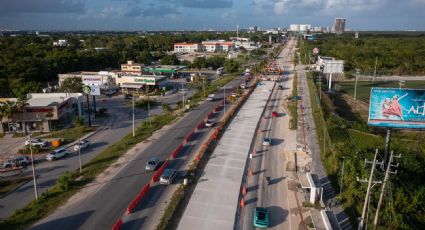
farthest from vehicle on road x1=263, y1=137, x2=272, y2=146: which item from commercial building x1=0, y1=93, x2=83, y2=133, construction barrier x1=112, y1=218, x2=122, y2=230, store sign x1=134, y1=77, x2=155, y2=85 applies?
store sign x1=134, y1=77, x2=155, y2=85

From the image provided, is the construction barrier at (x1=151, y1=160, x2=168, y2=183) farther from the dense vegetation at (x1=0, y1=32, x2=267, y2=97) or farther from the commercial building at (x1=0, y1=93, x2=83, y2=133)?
the dense vegetation at (x1=0, y1=32, x2=267, y2=97)

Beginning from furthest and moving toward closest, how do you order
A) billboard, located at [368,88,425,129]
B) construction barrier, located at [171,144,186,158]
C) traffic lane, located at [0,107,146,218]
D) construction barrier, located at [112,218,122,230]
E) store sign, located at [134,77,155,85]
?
store sign, located at [134,77,155,85]
construction barrier, located at [171,144,186,158]
billboard, located at [368,88,425,129]
traffic lane, located at [0,107,146,218]
construction barrier, located at [112,218,122,230]

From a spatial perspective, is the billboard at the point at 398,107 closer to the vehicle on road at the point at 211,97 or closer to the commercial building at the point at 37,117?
the vehicle on road at the point at 211,97

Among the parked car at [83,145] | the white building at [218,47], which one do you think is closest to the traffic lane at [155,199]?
the parked car at [83,145]

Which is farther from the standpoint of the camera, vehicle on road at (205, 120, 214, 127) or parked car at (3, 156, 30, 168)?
vehicle on road at (205, 120, 214, 127)

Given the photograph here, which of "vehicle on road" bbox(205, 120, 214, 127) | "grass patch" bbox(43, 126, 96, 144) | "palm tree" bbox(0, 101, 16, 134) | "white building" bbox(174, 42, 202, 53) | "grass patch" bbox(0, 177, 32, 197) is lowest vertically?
"grass patch" bbox(0, 177, 32, 197)

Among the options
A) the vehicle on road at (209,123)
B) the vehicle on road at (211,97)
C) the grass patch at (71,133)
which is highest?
the vehicle on road at (211,97)

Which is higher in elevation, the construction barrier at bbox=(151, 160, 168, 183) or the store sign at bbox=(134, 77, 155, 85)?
the store sign at bbox=(134, 77, 155, 85)
